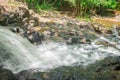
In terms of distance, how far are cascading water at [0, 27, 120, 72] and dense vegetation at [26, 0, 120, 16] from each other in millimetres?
5738

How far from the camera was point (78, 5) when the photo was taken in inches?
619

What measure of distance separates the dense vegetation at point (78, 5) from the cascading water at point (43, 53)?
574 cm

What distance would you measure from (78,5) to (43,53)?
24.2ft

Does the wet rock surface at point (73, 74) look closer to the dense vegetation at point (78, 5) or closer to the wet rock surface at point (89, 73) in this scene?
the wet rock surface at point (89, 73)

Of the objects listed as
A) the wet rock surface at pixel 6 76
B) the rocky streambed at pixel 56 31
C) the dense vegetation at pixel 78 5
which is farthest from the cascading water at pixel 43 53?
the dense vegetation at pixel 78 5

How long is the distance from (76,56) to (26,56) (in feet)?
4.84

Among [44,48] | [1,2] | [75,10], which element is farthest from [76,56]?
[75,10]

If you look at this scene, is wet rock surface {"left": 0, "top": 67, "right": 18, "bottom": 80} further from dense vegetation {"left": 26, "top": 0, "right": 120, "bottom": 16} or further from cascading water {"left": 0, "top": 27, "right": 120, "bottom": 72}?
dense vegetation {"left": 26, "top": 0, "right": 120, "bottom": 16}

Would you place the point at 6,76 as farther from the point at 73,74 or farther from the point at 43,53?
the point at 43,53

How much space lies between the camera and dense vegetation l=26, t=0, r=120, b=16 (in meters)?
15.7

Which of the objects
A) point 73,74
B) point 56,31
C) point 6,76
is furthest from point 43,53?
point 6,76

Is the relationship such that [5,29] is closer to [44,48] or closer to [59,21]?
[44,48]

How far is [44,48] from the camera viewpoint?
920 cm

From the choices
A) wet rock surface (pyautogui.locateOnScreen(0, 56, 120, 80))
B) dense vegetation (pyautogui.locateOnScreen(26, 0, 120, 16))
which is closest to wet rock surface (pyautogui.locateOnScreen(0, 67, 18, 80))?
wet rock surface (pyautogui.locateOnScreen(0, 56, 120, 80))
